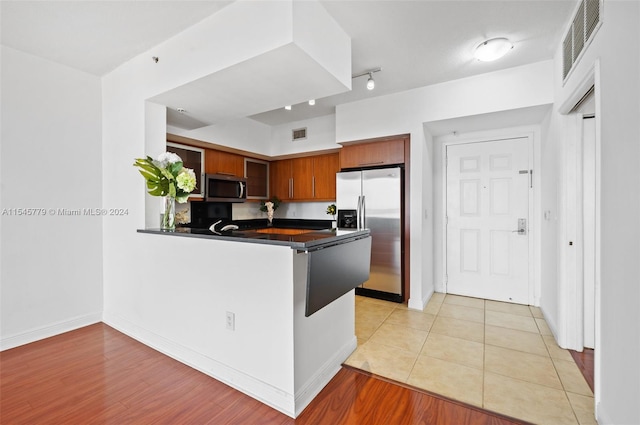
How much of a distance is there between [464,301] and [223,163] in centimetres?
392

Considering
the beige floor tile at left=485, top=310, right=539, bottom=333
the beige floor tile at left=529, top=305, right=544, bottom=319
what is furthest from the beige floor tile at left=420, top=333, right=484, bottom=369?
the beige floor tile at left=529, top=305, right=544, bottom=319

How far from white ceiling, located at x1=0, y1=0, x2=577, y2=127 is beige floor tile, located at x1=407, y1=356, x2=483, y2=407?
266 cm

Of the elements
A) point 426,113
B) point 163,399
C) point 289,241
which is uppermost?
point 426,113

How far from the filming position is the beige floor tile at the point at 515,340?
2.50 m

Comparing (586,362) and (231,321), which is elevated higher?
(231,321)

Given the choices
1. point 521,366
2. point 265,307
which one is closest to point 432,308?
point 521,366

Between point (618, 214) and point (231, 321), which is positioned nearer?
point (618, 214)

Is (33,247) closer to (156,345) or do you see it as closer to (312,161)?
(156,345)

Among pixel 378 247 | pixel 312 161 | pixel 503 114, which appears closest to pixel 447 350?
pixel 378 247

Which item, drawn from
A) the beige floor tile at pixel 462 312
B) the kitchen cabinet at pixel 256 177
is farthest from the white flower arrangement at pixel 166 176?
the beige floor tile at pixel 462 312

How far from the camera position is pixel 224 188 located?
417 centimetres

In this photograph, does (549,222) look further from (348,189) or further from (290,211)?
(290,211)

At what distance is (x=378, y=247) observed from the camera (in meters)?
3.82

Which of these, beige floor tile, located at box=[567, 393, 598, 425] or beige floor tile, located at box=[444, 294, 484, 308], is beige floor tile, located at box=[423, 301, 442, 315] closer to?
beige floor tile, located at box=[444, 294, 484, 308]
